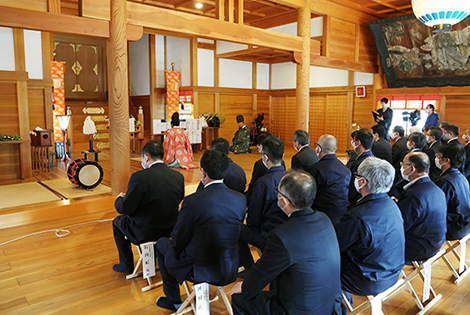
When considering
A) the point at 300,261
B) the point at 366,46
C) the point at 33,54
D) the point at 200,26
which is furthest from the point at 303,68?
the point at 300,261

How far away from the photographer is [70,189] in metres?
5.27

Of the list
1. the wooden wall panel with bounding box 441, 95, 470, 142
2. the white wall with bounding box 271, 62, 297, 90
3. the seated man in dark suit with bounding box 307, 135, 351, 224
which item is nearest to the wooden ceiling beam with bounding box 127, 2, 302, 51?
the seated man in dark suit with bounding box 307, 135, 351, 224

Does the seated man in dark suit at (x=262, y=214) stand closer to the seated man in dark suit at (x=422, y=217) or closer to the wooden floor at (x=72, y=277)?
the wooden floor at (x=72, y=277)

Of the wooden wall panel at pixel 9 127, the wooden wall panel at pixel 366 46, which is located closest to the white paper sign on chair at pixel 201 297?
the wooden wall panel at pixel 9 127

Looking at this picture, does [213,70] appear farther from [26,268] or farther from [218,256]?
[218,256]

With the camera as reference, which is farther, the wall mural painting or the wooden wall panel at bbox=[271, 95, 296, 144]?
the wooden wall panel at bbox=[271, 95, 296, 144]

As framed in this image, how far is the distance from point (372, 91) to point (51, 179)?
784cm

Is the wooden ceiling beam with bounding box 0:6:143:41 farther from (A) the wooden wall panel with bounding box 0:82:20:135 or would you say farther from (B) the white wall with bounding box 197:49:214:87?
(B) the white wall with bounding box 197:49:214:87

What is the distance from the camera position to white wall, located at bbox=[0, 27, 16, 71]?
6488 millimetres

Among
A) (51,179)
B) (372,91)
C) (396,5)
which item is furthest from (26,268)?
(372,91)

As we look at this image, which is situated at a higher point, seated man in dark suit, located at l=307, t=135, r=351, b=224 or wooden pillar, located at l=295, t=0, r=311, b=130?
wooden pillar, located at l=295, t=0, r=311, b=130

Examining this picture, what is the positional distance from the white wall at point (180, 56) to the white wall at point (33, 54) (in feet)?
13.9

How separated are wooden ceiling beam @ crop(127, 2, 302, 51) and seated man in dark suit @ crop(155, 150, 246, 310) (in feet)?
10.8

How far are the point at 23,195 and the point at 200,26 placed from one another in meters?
3.35
